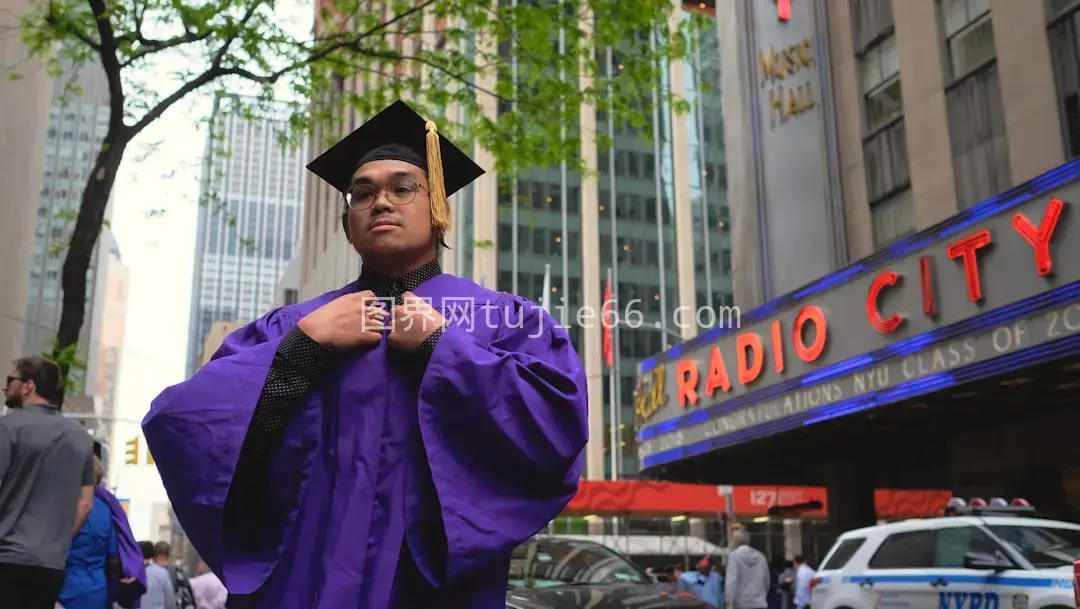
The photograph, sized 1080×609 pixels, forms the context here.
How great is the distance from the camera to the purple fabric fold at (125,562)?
574 cm

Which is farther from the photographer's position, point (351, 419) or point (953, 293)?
point (953, 293)

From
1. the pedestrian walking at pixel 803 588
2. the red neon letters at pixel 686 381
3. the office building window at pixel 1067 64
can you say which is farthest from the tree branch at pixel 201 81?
the pedestrian walking at pixel 803 588

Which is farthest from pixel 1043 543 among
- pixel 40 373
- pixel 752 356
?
pixel 40 373

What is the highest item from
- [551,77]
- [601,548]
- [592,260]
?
[592,260]

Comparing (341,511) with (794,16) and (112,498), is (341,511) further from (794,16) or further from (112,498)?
(794,16)

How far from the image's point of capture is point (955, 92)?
46.4 ft

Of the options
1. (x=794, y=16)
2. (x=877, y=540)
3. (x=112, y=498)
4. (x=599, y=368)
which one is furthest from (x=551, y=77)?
(x=599, y=368)

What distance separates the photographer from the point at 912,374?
1275cm

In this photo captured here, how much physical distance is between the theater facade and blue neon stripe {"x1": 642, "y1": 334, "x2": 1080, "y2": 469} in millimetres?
24

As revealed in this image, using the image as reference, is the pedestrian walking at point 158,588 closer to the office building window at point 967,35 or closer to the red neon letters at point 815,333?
the red neon letters at point 815,333

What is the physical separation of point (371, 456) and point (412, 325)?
1.01ft

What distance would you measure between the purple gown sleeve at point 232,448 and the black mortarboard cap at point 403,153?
1.86 ft

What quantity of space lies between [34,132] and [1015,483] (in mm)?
25412

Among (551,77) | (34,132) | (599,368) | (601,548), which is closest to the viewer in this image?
(601,548)
